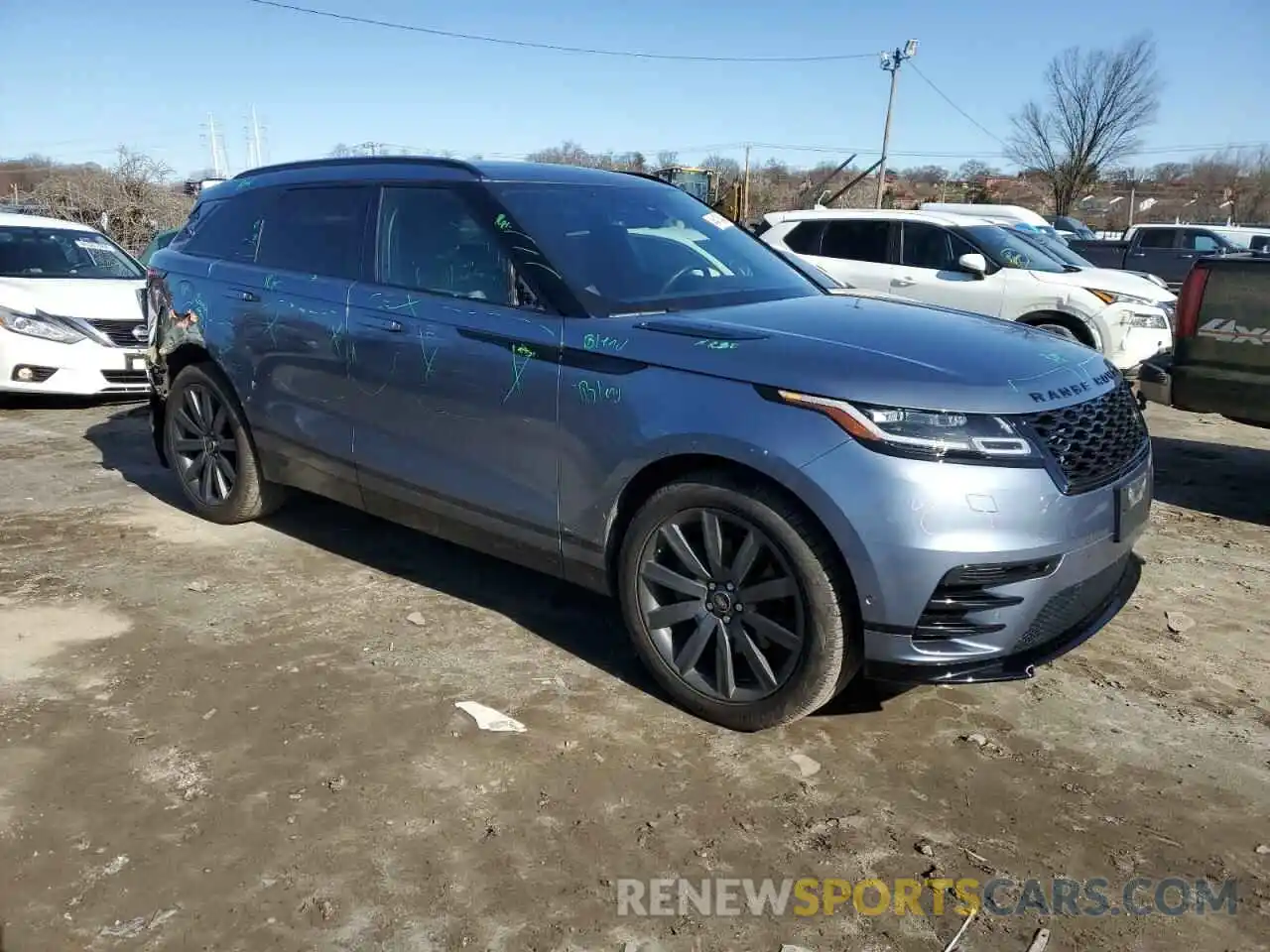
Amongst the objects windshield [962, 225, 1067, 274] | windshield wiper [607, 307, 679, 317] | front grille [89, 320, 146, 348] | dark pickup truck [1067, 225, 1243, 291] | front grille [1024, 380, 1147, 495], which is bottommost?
front grille [89, 320, 146, 348]

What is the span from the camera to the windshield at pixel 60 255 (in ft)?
28.7

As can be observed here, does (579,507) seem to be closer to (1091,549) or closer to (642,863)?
(642,863)

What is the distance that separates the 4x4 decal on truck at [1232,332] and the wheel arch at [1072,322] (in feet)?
11.3

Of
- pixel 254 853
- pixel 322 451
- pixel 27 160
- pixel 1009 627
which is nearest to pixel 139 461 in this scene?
pixel 322 451

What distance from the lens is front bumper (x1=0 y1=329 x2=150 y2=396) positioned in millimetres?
Result: 7926

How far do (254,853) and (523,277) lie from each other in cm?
210

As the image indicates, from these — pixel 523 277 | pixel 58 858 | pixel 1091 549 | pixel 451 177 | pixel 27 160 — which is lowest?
pixel 58 858

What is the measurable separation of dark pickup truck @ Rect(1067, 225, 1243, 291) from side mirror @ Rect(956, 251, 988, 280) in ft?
40.3

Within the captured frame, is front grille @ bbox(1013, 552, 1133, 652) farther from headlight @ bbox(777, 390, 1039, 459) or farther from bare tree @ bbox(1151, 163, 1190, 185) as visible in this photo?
bare tree @ bbox(1151, 163, 1190, 185)

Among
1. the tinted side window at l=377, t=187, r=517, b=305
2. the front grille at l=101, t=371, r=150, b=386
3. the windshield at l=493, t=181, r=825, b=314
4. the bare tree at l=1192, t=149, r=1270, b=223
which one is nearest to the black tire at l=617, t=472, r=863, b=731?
the windshield at l=493, t=181, r=825, b=314

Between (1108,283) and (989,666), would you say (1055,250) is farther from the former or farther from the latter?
(989,666)

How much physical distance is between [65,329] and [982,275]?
824 centimetres

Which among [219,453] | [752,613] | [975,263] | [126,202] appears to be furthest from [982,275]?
[126,202]

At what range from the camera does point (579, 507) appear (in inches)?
135
